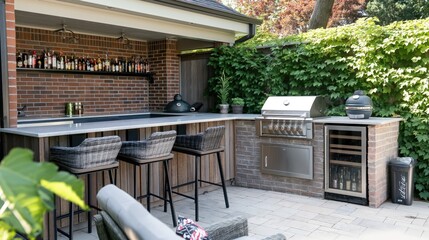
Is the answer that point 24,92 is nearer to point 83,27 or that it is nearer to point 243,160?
point 83,27

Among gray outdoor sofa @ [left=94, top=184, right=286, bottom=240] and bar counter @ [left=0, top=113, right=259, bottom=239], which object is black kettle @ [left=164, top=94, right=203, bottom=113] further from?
gray outdoor sofa @ [left=94, top=184, right=286, bottom=240]

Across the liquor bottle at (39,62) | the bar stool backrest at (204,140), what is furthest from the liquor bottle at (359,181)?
the liquor bottle at (39,62)

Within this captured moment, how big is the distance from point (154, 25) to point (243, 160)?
8.29ft

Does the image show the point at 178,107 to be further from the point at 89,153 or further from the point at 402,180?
the point at 402,180

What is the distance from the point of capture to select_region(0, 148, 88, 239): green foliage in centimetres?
53

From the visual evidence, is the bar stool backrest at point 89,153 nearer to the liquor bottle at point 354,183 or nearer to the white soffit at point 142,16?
the white soffit at point 142,16

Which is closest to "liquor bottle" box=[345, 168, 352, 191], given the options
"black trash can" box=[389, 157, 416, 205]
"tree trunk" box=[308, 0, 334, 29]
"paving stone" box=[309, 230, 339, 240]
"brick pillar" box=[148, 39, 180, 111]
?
"black trash can" box=[389, 157, 416, 205]

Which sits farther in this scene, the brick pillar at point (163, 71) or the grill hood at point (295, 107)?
the brick pillar at point (163, 71)

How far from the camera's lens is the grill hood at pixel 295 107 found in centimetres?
518

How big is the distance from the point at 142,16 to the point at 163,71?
1.73 metres

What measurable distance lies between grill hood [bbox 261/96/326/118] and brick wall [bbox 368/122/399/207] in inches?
31.6

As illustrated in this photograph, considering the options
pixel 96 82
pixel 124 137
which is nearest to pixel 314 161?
pixel 124 137

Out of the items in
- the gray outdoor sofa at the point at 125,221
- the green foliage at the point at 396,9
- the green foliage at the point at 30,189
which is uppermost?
the green foliage at the point at 396,9

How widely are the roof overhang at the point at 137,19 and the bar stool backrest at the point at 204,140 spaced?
2.01 metres
